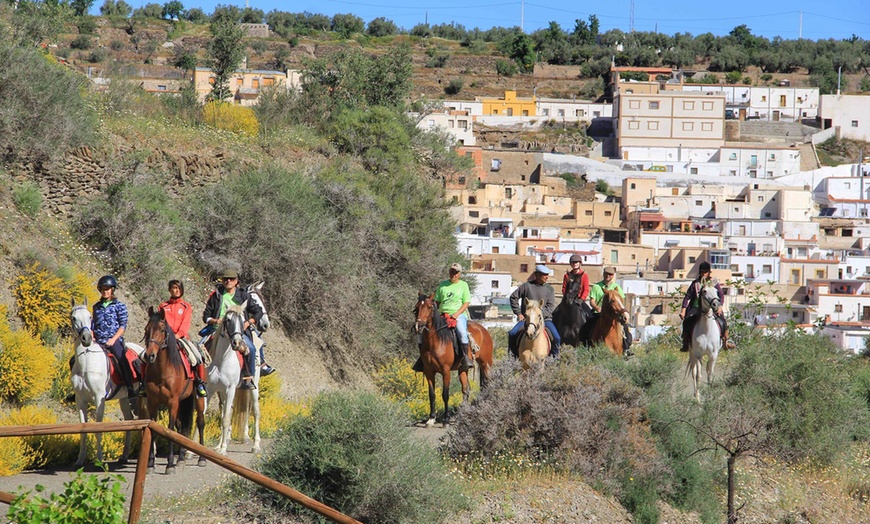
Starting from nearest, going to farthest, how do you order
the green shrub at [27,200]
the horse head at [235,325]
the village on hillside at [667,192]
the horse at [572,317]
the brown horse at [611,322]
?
the horse head at [235,325] → the brown horse at [611,322] → the horse at [572,317] → the green shrub at [27,200] → the village on hillside at [667,192]

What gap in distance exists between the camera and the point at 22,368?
15586 millimetres

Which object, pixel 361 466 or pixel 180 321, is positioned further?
pixel 180 321

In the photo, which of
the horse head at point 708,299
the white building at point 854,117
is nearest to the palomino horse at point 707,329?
the horse head at point 708,299

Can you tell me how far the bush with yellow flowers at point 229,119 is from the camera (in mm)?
29516

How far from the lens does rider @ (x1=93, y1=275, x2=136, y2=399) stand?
12711 mm

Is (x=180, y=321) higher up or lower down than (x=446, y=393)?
higher up

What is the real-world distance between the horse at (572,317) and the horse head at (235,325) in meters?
5.60

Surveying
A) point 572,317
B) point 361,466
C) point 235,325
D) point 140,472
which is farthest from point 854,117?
point 140,472

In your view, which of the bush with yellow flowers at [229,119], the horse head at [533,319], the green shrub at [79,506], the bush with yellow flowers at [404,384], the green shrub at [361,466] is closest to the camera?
the green shrub at [79,506]

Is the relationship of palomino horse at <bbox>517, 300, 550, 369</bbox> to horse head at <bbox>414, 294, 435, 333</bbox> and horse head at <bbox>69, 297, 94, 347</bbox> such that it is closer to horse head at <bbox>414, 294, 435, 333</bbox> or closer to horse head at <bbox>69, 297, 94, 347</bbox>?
horse head at <bbox>414, 294, 435, 333</bbox>

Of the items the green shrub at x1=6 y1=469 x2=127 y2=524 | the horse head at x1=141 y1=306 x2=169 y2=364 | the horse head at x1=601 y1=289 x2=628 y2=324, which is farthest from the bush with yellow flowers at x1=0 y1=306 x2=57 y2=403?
the green shrub at x1=6 y1=469 x2=127 y2=524

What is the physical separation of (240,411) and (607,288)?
19.5ft

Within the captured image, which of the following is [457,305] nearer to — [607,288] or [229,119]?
[607,288]

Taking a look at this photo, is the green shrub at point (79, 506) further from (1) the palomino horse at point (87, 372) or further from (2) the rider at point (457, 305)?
(2) the rider at point (457, 305)
